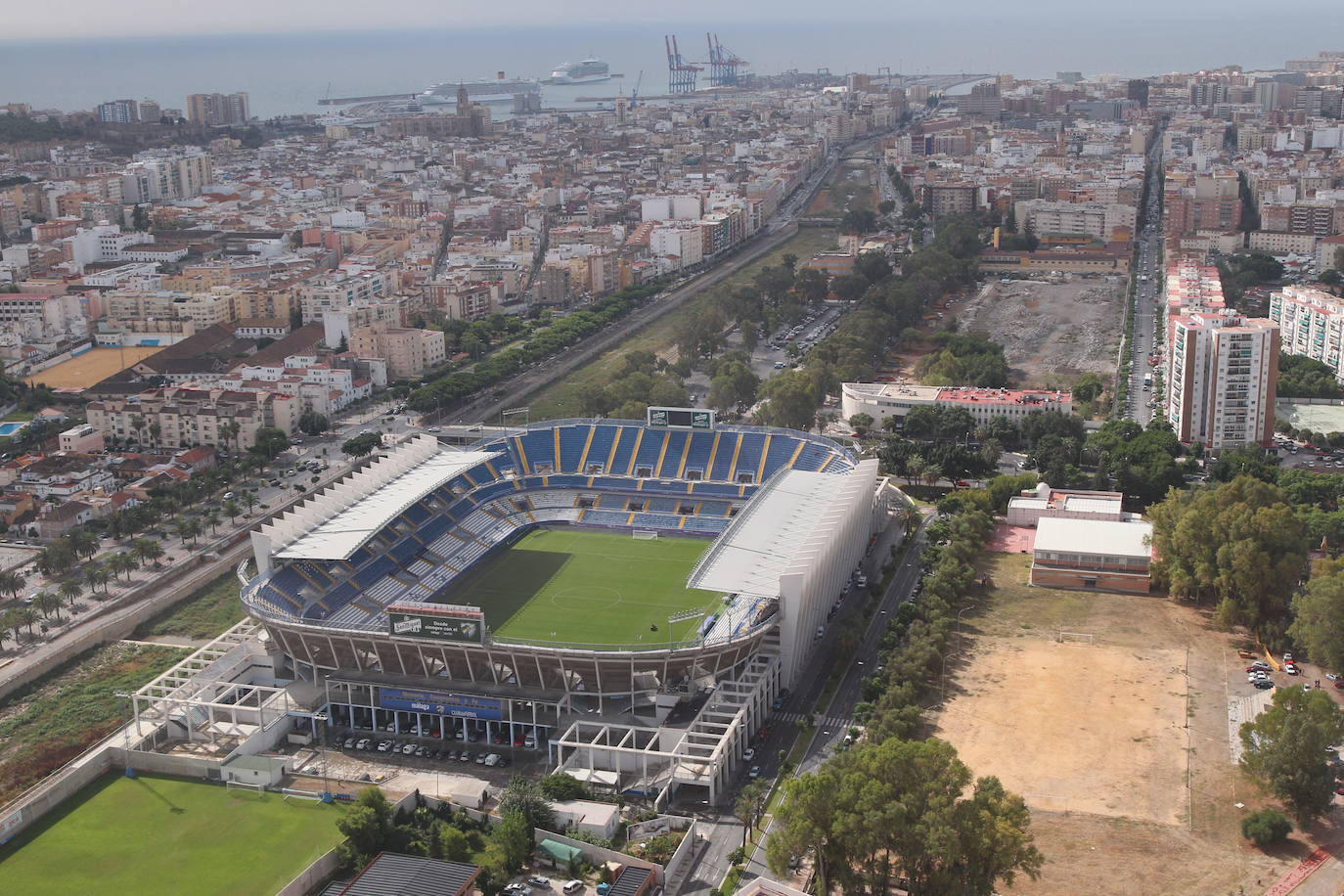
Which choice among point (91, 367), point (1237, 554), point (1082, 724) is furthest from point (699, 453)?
point (91, 367)

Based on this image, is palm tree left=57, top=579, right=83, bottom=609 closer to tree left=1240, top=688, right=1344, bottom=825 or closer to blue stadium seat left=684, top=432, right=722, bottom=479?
blue stadium seat left=684, top=432, right=722, bottom=479

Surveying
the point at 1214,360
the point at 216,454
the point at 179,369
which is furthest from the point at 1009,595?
the point at 179,369

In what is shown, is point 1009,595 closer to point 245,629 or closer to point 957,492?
point 957,492

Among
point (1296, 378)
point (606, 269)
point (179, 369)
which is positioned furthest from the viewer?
point (606, 269)

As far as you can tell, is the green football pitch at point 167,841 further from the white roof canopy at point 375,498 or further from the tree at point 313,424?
the tree at point 313,424

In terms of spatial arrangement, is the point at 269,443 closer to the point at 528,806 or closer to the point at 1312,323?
the point at 528,806

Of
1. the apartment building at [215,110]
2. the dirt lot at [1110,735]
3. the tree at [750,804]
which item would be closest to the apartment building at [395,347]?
the dirt lot at [1110,735]
